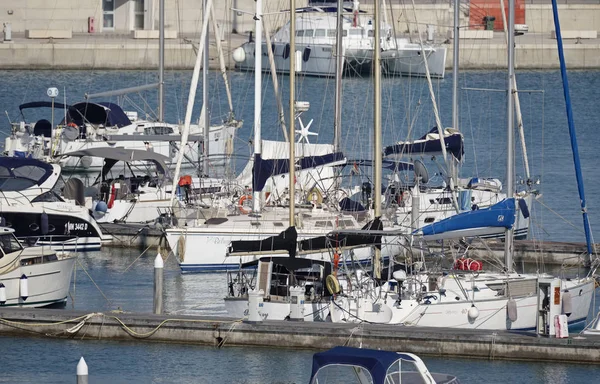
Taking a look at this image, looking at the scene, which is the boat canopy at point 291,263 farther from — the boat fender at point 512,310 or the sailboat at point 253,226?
the sailboat at point 253,226

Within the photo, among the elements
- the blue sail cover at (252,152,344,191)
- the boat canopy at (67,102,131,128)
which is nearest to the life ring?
the blue sail cover at (252,152,344,191)

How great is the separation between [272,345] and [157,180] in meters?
14.7

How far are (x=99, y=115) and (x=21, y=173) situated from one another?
1232 centimetres

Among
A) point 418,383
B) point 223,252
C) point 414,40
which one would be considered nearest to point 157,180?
point 223,252

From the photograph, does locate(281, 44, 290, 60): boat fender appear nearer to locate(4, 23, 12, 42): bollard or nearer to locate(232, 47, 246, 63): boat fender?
locate(232, 47, 246, 63): boat fender

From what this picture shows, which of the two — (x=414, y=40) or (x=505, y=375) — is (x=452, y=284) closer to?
(x=505, y=375)

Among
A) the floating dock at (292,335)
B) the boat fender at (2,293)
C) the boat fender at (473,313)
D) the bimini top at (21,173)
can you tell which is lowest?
the floating dock at (292,335)

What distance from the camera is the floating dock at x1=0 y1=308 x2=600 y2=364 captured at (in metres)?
23.4

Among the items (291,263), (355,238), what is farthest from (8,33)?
(291,263)

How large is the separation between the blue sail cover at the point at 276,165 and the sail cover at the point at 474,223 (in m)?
6.10

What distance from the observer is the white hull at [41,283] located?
26672 mm

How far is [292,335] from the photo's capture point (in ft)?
79.6

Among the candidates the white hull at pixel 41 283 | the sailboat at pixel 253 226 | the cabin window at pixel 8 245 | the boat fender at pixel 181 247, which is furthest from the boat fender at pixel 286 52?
the cabin window at pixel 8 245

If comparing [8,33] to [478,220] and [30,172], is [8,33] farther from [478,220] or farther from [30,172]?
[478,220]
